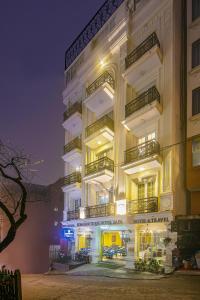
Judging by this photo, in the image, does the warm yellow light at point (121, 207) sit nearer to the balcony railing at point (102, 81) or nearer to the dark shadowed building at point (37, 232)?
the balcony railing at point (102, 81)

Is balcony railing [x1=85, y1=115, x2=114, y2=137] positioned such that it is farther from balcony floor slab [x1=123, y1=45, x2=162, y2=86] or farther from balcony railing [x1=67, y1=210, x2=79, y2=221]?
balcony railing [x1=67, y1=210, x2=79, y2=221]

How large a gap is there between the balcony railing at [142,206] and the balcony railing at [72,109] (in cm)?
1191

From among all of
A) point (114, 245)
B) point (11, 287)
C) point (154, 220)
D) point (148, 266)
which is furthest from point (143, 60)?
point (11, 287)

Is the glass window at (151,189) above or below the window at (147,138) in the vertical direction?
below

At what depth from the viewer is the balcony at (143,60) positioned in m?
25.3

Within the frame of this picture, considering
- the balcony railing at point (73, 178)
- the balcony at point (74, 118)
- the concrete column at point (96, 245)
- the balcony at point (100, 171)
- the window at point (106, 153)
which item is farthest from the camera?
the balcony at point (74, 118)

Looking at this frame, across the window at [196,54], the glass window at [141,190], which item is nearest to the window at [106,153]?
the glass window at [141,190]

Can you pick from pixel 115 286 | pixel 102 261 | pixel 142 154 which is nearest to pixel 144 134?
pixel 142 154

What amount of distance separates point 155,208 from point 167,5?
42.5 ft

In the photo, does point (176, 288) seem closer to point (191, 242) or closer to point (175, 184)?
point (191, 242)

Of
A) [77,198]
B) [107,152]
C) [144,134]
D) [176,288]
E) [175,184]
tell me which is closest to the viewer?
[176,288]

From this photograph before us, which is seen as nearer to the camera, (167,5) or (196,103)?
(196,103)

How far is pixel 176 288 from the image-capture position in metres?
16.8

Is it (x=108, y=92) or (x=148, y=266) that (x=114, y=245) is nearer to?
(x=148, y=266)
